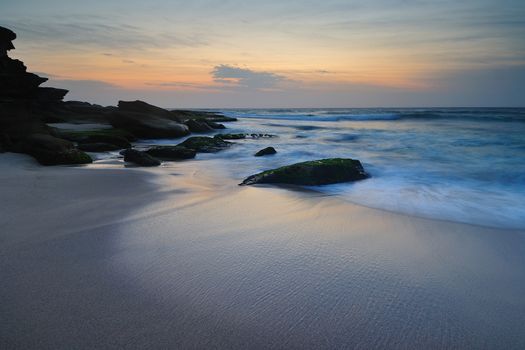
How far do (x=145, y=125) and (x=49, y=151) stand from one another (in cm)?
811

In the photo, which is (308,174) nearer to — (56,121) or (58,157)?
(58,157)

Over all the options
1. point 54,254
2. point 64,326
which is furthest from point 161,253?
point 64,326

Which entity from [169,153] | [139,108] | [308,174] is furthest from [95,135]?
[308,174]

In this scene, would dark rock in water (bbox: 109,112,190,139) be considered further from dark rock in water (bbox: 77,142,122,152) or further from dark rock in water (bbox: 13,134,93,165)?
dark rock in water (bbox: 13,134,93,165)

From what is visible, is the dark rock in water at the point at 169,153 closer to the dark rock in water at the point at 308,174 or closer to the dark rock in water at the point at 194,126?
the dark rock in water at the point at 308,174

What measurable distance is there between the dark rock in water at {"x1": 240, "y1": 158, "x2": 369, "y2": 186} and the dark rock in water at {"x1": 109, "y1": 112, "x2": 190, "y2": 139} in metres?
10.1

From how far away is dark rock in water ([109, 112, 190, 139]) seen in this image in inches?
571

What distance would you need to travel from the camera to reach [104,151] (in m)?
10.2

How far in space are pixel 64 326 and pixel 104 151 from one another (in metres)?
9.24

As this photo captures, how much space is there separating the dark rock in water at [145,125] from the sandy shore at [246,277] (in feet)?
35.2

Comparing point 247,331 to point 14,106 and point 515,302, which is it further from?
point 14,106

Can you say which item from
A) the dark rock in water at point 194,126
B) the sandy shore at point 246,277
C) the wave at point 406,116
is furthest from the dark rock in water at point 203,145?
the wave at point 406,116

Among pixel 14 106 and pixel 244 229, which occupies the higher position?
pixel 14 106

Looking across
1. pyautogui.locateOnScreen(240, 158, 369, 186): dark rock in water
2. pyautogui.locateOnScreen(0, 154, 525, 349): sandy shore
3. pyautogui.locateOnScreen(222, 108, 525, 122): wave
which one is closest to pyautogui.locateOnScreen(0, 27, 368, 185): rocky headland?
pyautogui.locateOnScreen(240, 158, 369, 186): dark rock in water
